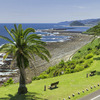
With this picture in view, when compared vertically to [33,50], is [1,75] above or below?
below

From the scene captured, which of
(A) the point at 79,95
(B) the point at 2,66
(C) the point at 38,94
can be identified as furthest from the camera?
(B) the point at 2,66

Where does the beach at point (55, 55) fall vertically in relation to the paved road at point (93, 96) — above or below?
below

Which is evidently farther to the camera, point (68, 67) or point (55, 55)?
point (55, 55)

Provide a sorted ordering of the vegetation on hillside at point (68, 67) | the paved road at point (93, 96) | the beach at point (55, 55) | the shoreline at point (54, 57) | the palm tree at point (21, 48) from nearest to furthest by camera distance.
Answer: the paved road at point (93, 96)
the palm tree at point (21, 48)
the vegetation on hillside at point (68, 67)
the shoreline at point (54, 57)
the beach at point (55, 55)

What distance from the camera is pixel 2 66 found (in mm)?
44344

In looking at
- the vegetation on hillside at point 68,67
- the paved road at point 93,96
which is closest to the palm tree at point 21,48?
the paved road at point 93,96

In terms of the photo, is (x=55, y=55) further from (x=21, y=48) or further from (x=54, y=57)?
(x=21, y=48)

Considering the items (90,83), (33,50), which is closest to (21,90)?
(33,50)

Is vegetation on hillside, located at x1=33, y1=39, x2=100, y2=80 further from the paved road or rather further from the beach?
the paved road

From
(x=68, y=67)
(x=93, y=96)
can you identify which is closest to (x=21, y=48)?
(x=93, y=96)

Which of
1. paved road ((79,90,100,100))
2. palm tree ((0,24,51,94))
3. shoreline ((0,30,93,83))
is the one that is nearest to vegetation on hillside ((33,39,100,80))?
shoreline ((0,30,93,83))

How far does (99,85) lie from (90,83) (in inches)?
47.3

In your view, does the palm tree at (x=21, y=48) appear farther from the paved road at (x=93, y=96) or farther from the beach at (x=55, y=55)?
the paved road at (x=93, y=96)

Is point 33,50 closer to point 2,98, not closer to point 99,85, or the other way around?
point 2,98
